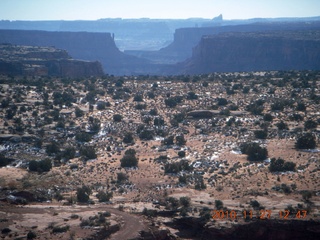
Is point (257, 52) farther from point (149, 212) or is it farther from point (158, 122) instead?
point (149, 212)

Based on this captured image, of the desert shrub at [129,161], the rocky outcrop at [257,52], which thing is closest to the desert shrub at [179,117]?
the desert shrub at [129,161]

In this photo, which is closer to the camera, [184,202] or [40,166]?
[184,202]

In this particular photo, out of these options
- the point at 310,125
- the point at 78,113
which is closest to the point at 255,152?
the point at 310,125

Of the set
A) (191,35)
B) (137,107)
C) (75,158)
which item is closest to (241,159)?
(75,158)

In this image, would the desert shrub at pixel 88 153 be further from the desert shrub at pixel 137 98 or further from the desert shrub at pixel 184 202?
the desert shrub at pixel 137 98

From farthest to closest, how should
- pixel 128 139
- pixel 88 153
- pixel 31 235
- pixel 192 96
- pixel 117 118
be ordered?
1. pixel 192 96
2. pixel 117 118
3. pixel 128 139
4. pixel 88 153
5. pixel 31 235
